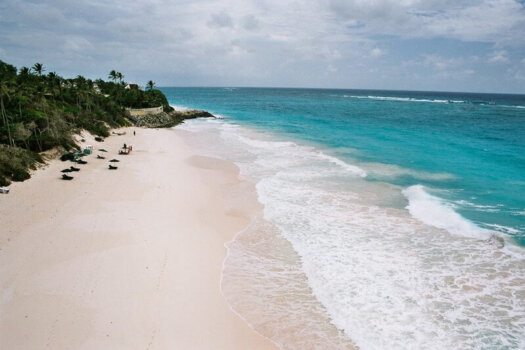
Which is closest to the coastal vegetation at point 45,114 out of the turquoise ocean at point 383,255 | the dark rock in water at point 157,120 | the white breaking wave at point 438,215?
the dark rock in water at point 157,120

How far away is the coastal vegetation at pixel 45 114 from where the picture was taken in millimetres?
25469

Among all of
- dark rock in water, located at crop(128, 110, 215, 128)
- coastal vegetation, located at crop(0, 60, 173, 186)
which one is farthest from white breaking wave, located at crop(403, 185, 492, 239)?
dark rock in water, located at crop(128, 110, 215, 128)

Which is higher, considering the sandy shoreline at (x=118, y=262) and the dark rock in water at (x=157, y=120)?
the dark rock in water at (x=157, y=120)

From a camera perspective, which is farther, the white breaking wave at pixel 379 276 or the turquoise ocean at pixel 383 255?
the turquoise ocean at pixel 383 255

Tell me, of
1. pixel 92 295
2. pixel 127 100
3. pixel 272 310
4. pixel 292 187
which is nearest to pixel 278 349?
pixel 272 310

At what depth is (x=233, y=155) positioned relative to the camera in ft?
123

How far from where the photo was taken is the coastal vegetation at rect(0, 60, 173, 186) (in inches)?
1003

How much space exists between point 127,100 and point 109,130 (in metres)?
20.1

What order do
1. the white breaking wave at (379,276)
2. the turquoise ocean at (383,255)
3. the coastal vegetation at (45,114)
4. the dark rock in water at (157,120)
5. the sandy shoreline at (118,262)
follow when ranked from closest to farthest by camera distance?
the sandy shoreline at (118,262) → the white breaking wave at (379,276) → the turquoise ocean at (383,255) → the coastal vegetation at (45,114) → the dark rock in water at (157,120)

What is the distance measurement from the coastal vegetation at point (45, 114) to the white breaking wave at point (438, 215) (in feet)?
90.3

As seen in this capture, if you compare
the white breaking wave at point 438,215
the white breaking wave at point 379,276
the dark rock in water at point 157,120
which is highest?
the dark rock in water at point 157,120

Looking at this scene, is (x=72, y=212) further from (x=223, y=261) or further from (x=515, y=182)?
(x=515, y=182)

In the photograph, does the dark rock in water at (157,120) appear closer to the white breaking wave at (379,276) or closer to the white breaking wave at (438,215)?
the white breaking wave at (379,276)

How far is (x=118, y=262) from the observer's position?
46.8ft
